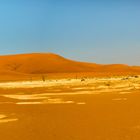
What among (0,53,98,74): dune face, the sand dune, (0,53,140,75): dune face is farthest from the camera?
(0,53,98,74): dune face

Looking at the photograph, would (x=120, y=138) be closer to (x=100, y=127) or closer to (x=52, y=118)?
(x=100, y=127)

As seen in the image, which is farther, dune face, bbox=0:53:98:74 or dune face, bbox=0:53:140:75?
dune face, bbox=0:53:98:74

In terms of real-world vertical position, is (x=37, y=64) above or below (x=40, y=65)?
above

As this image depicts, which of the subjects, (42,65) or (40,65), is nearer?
(42,65)

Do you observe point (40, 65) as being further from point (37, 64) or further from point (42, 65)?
point (37, 64)

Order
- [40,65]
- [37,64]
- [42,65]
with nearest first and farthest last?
[42,65]
[40,65]
[37,64]

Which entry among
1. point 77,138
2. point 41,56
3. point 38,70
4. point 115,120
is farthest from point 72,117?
point 41,56

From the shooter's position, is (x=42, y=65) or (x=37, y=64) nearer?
(x=42, y=65)

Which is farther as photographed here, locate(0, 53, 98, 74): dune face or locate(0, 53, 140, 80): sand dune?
locate(0, 53, 98, 74): dune face

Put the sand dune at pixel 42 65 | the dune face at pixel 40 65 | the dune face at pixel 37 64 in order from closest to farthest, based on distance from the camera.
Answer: the sand dune at pixel 42 65 < the dune face at pixel 40 65 < the dune face at pixel 37 64

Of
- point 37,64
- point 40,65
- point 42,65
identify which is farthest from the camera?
point 37,64

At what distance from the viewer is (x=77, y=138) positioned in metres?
9.46

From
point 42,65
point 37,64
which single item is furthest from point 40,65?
point 37,64

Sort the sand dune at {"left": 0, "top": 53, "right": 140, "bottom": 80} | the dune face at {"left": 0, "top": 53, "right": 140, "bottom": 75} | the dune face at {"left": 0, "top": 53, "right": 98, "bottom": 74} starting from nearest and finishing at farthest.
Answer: the sand dune at {"left": 0, "top": 53, "right": 140, "bottom": 80}
the dune face at {"left": 0, "top": 53, "right": 140, "bottom": 75}
the dune face at {"left": 0, "top": 53, "right": 98, "bottom": 74}
